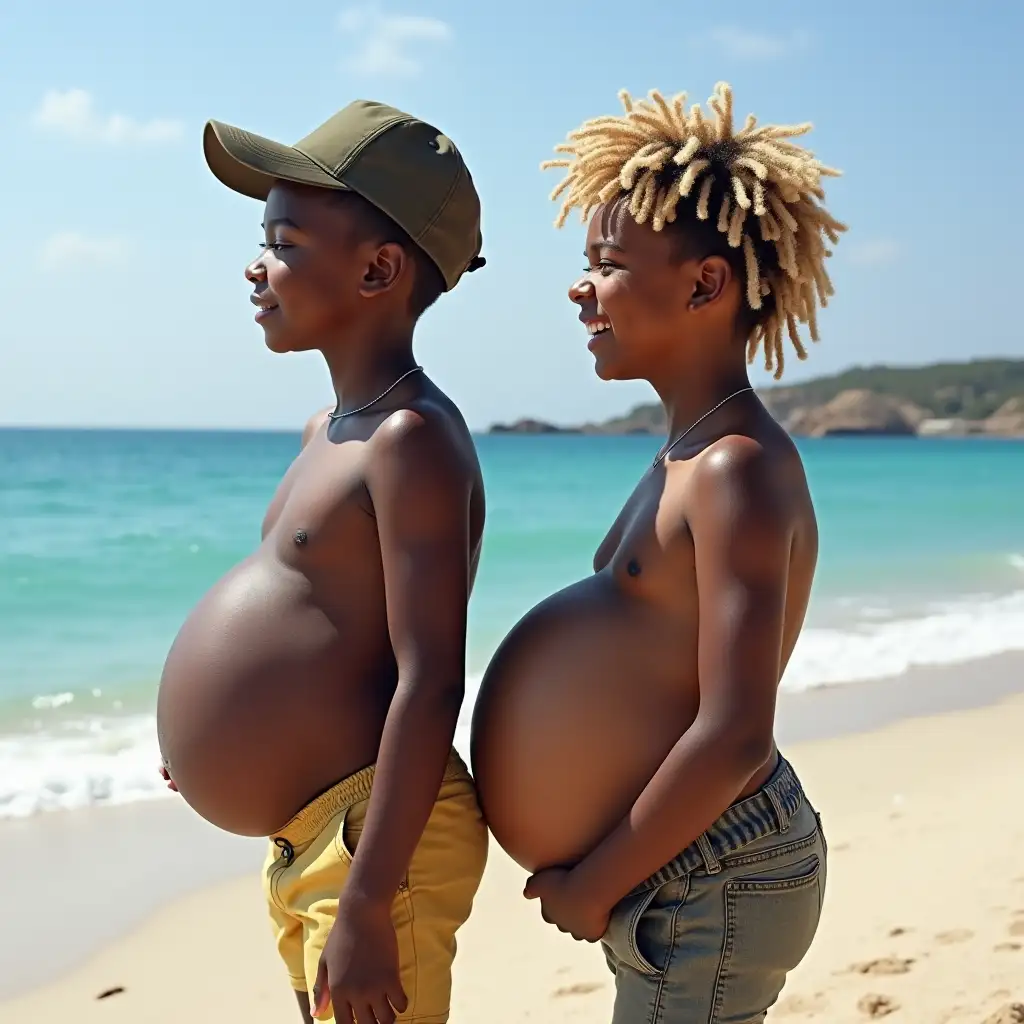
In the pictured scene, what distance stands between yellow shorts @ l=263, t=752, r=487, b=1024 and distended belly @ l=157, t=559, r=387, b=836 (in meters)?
0.05

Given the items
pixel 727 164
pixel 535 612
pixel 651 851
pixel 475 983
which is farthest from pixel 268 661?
pixel 475 983

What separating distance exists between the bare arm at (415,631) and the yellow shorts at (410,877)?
0.29 ft

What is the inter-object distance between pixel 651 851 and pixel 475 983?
2281 mm

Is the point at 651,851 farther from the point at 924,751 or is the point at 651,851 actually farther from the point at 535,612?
the point at 924,751

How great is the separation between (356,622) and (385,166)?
0.76 meters

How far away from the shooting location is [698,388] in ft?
6.66

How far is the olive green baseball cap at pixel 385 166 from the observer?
213cm

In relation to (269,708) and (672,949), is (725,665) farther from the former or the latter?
(269,708)

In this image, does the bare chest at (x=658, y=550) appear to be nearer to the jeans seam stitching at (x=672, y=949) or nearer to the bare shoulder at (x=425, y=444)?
the bare shoulder at (x=425, y=444)

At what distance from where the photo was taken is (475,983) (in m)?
3.88

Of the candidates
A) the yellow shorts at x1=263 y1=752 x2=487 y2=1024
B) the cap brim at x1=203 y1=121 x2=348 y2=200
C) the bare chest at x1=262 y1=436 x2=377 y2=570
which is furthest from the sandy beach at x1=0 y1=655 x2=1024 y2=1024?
the cap brim at x1=203 y1=121 x2=348 y2=200

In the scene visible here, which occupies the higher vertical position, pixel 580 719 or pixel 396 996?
pixel 580 719

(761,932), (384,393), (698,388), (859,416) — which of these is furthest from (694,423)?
(859,416)

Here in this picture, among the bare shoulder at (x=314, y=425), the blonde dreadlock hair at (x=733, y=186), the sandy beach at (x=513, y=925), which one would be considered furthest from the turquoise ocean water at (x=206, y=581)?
the blonde dreadlock hair at (x=733, y=186)
